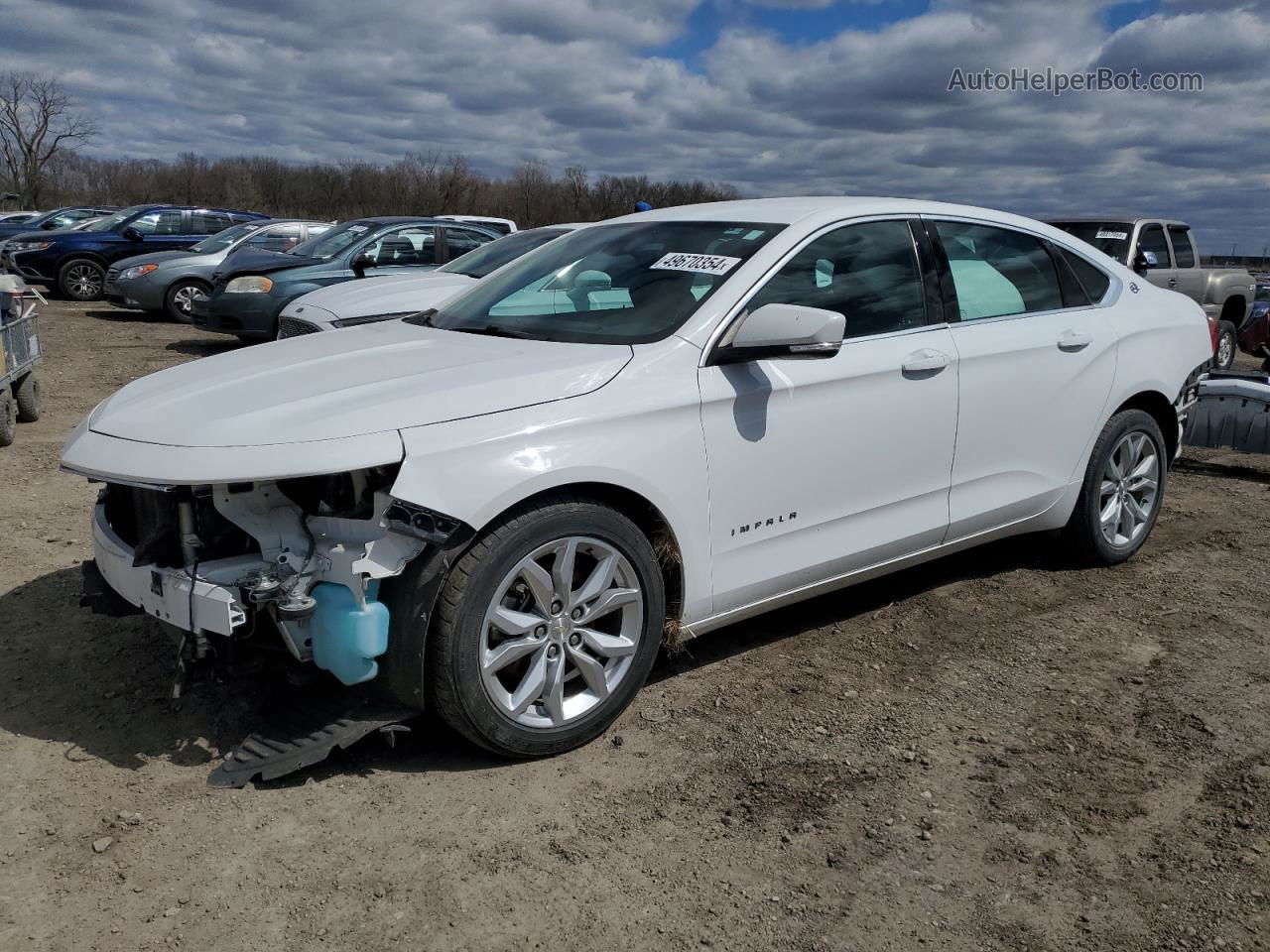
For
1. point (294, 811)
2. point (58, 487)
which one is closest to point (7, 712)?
point (294, 811)

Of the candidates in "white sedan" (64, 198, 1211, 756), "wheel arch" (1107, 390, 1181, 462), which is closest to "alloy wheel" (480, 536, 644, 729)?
"white sedan" (64, 198, 1211, 756)

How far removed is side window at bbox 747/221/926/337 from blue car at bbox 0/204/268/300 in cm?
1748

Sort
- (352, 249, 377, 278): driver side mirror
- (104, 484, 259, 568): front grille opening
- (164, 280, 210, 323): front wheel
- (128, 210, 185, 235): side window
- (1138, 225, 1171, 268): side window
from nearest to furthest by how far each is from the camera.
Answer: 1. (104, 484, 259, 568): front grille opening
2. (352, 249, 377, 278): driver side mirror
3. (1138, 225, 1171, 268): side window
4. (164, 280, 210, 323): front wheel
5. (128, 210, 185, 235): side window

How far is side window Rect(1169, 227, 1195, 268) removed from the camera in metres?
13.0

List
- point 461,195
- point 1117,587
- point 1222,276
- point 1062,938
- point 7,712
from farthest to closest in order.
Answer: point 461,195 → point 1222,276 → point 1117,587 → point 7,712 → point 1062,938

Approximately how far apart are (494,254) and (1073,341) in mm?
6238

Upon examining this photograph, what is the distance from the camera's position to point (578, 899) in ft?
8.62

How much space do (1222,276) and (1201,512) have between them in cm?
885

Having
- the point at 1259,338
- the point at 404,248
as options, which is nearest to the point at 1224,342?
the point at 1259,338

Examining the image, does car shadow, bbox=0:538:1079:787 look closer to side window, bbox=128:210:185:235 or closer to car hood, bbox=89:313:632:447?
car hood, bbox=89:313:632:447

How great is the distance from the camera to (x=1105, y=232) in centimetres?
1195

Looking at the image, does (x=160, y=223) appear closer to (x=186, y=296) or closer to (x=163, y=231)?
(x=163, y=231)

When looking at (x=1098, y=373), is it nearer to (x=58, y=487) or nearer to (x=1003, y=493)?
(x=1003, y=493)

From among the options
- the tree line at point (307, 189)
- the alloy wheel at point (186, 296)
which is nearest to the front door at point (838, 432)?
the alloy wheel at point (186, 296)
